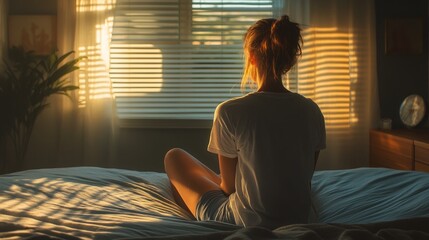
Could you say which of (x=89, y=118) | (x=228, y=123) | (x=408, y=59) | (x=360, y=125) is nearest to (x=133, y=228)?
(x=228, y=123)

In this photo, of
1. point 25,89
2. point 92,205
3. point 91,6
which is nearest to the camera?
point 92,205

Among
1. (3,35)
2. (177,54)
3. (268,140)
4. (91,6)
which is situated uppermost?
(91,6)

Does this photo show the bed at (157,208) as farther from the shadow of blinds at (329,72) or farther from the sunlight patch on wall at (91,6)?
the sunlight patch on wall at (91,6)

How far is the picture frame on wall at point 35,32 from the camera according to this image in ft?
12.5

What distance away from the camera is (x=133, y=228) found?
1400 millimetres

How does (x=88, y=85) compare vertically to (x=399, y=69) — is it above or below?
below

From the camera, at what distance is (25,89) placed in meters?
3.52

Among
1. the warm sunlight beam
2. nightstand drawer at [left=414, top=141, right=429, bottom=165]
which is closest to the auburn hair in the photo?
nightstand drawer at [left=414, top=141, right=429, bottom=165]

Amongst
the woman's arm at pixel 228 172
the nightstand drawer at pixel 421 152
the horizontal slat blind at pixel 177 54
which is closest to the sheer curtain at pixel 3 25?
the horizontal slat blind at pixel 177 54

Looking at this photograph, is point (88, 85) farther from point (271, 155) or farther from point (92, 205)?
point (271, 155)

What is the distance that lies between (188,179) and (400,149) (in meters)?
1.84

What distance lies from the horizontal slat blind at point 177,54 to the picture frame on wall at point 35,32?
47cm

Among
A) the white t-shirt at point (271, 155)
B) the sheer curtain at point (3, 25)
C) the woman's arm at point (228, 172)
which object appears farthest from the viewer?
the sheer curtain at point (3, 25)

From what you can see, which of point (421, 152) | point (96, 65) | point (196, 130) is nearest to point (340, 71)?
point (421, 152)
